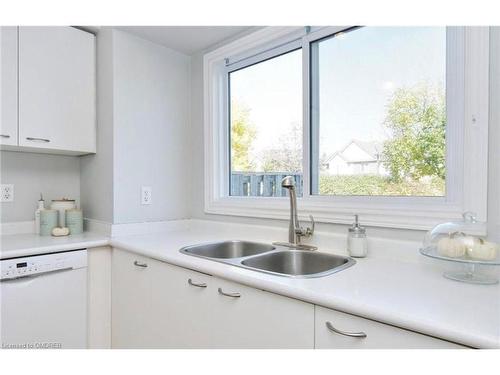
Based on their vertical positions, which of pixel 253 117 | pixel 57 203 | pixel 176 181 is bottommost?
pixel 57 203

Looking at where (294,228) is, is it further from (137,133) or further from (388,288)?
(137,133)

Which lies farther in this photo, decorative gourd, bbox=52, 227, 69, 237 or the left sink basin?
decorative gourd, bbox=52, 227, 69, 237

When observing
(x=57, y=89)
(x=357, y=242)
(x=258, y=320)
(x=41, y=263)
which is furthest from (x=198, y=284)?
(x=57, y=89)

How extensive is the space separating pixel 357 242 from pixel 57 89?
1941 millimetres

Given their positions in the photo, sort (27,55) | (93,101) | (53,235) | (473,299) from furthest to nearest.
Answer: (93,101) → (53,235) → (27,55) → (473,299)

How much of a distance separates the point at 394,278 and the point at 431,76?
893mm

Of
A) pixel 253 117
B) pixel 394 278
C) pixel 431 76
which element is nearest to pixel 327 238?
pixel 394 278

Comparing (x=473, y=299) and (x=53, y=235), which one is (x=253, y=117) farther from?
(x=473, y=299)

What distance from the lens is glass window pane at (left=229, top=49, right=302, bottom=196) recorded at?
1.89 metres

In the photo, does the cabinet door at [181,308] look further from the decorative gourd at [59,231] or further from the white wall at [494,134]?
the white wall at [494,134]

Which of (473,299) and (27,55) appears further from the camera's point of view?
(27,55)

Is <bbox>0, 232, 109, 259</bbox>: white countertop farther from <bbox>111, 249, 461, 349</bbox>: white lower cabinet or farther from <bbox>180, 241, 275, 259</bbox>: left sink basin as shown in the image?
<bbox>180, 241, 275, 259</bbox>: left sink basin

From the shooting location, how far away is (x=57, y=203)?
205 centimetres

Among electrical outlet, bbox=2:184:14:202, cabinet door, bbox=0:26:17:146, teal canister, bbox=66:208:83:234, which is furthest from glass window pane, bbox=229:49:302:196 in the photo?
electrical outlet, bbox=2:184:14:202
